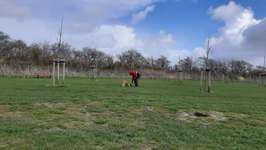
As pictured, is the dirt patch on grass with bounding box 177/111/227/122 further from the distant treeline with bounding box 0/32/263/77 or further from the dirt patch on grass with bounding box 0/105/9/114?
the distant treeline with bounding box 0/32/263/77

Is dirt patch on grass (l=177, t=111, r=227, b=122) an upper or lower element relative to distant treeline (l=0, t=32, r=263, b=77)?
lower

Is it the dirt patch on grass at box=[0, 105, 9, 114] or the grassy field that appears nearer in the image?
the grassy field

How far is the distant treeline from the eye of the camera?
5318 centimetres

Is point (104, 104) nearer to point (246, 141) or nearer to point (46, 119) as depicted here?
point (46, 119)

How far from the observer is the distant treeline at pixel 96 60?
53.2m

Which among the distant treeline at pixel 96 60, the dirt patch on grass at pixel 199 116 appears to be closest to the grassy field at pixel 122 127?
the dirt patch on grass at pixel 199 116

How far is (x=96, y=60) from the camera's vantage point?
210ft

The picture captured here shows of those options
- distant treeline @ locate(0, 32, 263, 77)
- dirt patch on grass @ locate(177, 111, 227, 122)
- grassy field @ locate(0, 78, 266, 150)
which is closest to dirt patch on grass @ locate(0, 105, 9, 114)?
grassy field @ locate(0, 78, 266, 150)

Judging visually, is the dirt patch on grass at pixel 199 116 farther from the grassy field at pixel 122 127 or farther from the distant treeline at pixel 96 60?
the distant treeline at pixel 96 60

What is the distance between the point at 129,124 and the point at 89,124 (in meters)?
0.90

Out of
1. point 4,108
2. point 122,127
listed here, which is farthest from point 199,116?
point 4,108

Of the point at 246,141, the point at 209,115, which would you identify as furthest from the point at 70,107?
the point at 246,141

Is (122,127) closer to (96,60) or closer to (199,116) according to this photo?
(199,116)

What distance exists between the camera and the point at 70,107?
8.82 meters
